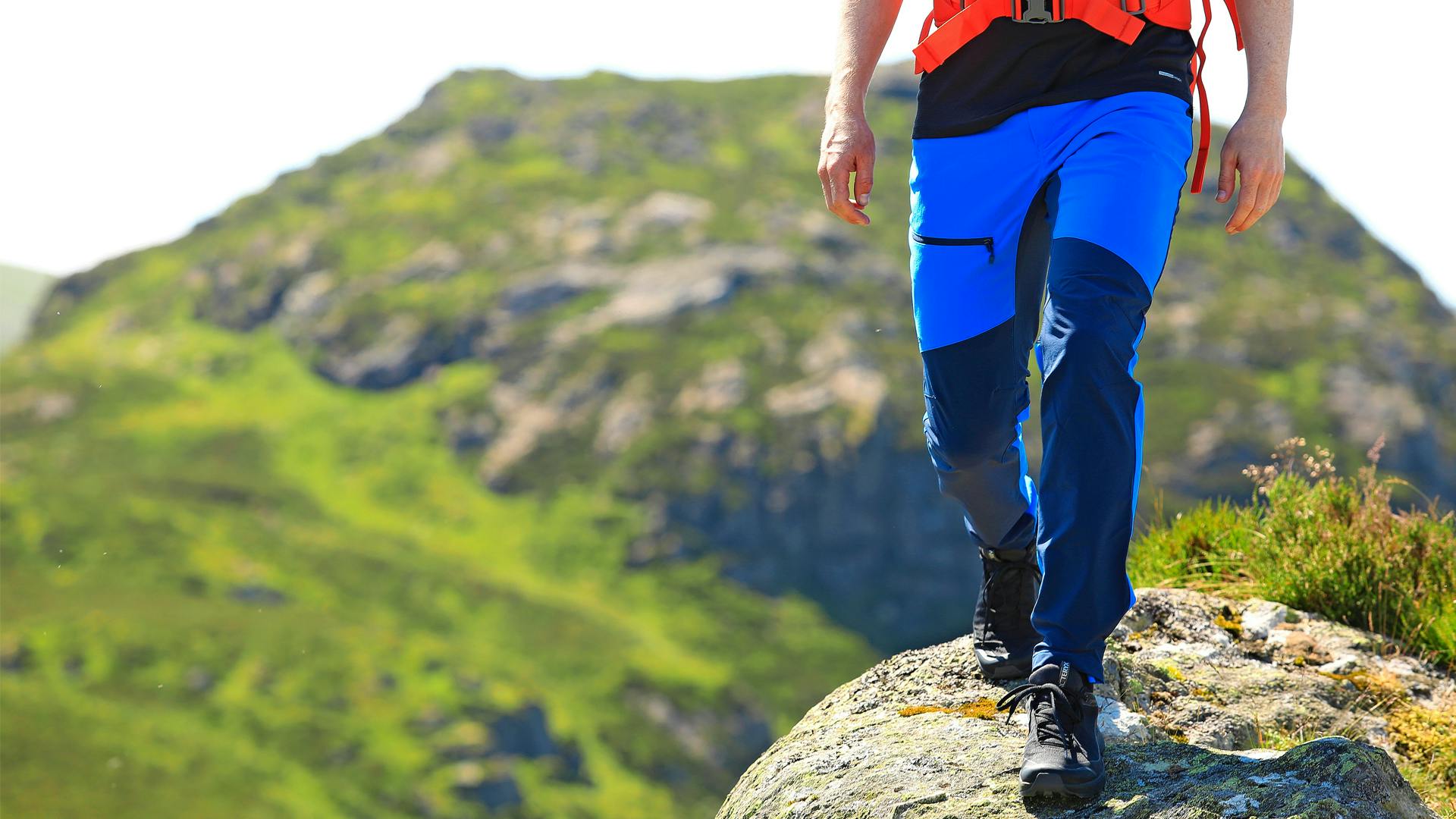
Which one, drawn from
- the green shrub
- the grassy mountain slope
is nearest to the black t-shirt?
the green shrub

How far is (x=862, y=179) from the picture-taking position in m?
3.90

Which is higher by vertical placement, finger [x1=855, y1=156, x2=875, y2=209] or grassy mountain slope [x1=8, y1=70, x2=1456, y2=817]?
finger [x1=855, y1=156, x2=875, y2=209]

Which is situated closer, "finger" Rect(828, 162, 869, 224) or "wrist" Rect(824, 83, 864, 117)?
"finger" Rect(828, 162, 869, 224)

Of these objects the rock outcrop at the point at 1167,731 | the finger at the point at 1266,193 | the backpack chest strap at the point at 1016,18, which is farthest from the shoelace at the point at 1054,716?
the backpack chest strap at the point at 1016,18

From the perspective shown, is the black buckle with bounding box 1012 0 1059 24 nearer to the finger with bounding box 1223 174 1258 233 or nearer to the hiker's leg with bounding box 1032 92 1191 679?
the hiker's leg with bounding box 1032 92 1191 679

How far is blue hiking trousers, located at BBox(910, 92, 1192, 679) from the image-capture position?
10.5ft

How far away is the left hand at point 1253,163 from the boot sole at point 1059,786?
4.82 feet

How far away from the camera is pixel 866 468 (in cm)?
16175

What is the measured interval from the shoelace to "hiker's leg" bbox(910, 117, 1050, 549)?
2.73 feet

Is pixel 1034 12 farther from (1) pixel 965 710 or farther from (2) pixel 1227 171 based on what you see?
(1) pixel 965 710

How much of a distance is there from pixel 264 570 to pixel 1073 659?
159 meters

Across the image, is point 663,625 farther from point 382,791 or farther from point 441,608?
point 382,791

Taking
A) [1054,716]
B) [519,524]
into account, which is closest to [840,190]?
[1054,716]

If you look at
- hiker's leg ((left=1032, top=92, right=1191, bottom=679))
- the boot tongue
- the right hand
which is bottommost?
the boot tongue
